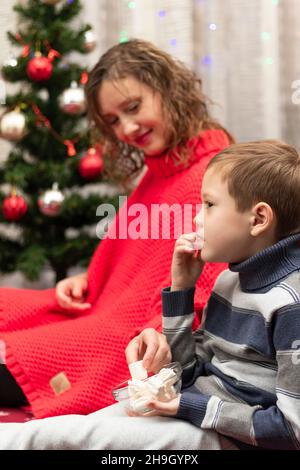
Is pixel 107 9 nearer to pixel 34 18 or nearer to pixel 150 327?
pixel 34 18

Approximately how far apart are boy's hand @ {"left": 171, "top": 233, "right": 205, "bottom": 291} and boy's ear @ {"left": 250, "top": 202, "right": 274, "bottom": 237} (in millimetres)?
110

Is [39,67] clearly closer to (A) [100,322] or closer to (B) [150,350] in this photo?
(A) [100,322]

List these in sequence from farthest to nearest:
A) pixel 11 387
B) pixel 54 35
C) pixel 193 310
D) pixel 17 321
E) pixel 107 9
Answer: pixel 107 9 → pixel 54 35 → pixel 17 321 → pixel 11 387 → pixel 193 310

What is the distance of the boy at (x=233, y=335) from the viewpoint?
93 cm

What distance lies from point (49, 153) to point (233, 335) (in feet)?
3.61

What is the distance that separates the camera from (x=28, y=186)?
1.96m

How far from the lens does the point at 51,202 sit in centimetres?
185

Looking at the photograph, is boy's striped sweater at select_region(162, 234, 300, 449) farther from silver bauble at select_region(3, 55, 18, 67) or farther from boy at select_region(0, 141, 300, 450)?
silver bauble at select_region(3, 55, 18, 67)

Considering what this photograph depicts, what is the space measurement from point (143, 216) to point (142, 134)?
182 millimetres

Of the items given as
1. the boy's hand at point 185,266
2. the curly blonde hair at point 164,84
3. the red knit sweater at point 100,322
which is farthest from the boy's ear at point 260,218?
the curly blonde hair at point 164,84

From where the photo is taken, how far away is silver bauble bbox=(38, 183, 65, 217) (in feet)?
6.08

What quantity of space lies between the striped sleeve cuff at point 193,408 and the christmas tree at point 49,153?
3.22 ft

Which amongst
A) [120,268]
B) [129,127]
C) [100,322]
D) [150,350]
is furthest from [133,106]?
[150,350]
